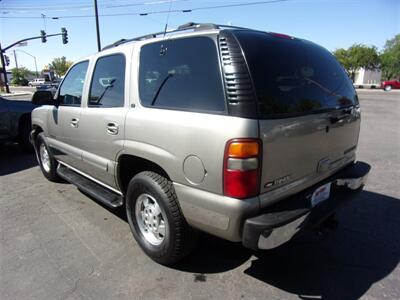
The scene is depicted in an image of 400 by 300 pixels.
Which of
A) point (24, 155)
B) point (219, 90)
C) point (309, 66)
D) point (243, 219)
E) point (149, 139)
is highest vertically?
point (309, 66)

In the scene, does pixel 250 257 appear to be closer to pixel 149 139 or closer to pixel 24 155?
pixel 149 139

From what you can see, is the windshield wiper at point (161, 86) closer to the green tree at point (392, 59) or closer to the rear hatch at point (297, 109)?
the rear hatch at point (297, 109)

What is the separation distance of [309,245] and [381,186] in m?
2.31

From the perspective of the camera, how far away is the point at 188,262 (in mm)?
2879

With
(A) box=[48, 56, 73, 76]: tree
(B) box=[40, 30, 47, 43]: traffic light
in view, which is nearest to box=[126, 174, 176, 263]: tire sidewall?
(B) box=[40, 30, 47, 43]: traffic light

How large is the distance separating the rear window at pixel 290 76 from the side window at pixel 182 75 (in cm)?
27

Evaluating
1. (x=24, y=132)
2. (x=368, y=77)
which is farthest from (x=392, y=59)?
(x=24, y=132)

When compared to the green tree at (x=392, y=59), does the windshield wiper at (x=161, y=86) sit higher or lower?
lower

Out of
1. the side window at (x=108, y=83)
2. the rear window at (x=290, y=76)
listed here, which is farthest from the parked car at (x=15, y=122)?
the rear window at (x=290, y=76)

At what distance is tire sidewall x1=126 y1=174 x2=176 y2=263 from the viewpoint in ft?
8.30

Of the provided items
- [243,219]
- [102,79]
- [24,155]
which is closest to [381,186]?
[243,219]

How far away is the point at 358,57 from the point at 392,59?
603 cm

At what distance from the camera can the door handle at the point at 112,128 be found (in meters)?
2.97

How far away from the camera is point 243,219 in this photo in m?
2.09
